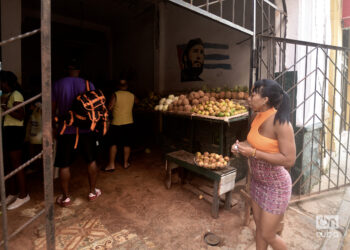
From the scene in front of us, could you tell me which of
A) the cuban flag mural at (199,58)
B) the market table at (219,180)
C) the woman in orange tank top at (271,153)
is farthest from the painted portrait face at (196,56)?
the woman in orange tank top at (271,153)

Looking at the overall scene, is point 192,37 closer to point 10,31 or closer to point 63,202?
point 10,31

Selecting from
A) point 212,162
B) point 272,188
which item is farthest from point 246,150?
point 212,162

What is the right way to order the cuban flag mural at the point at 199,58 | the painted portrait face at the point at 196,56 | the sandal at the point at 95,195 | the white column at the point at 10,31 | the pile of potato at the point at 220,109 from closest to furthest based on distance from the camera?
the sandal at the point at 95,195
the pile of potato at the point at 220,109
the white column at the point at 10,31
the cuban flag mural at the point at 199,58
the painted portrait face at the point at 196,56

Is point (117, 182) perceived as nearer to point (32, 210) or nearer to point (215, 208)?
point (32, 210)

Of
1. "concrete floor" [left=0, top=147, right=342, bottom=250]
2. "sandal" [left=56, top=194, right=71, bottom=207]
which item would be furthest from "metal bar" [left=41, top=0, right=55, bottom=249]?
"sandal" [left=56, top=194, right=71, bottom=207]

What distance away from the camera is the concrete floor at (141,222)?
2934mm

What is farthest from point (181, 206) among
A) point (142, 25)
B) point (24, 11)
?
point (24, 11)

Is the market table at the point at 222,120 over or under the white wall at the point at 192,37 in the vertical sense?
under

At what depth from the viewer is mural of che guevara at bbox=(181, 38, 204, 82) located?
6974 millimetres

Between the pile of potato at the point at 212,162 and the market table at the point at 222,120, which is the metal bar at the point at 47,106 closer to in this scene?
the pile of potato at the point at 212,162

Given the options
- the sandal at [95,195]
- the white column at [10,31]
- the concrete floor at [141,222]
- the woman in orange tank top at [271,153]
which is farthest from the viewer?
the white column at [10,31]

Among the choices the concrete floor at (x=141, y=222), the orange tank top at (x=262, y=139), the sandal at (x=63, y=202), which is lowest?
the concrete floor at (x=141, y=222)

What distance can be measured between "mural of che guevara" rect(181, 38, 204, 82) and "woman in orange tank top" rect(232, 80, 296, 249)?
4972 mm

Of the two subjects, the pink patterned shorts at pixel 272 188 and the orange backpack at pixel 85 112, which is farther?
the orange backpack at pixel 85 112
